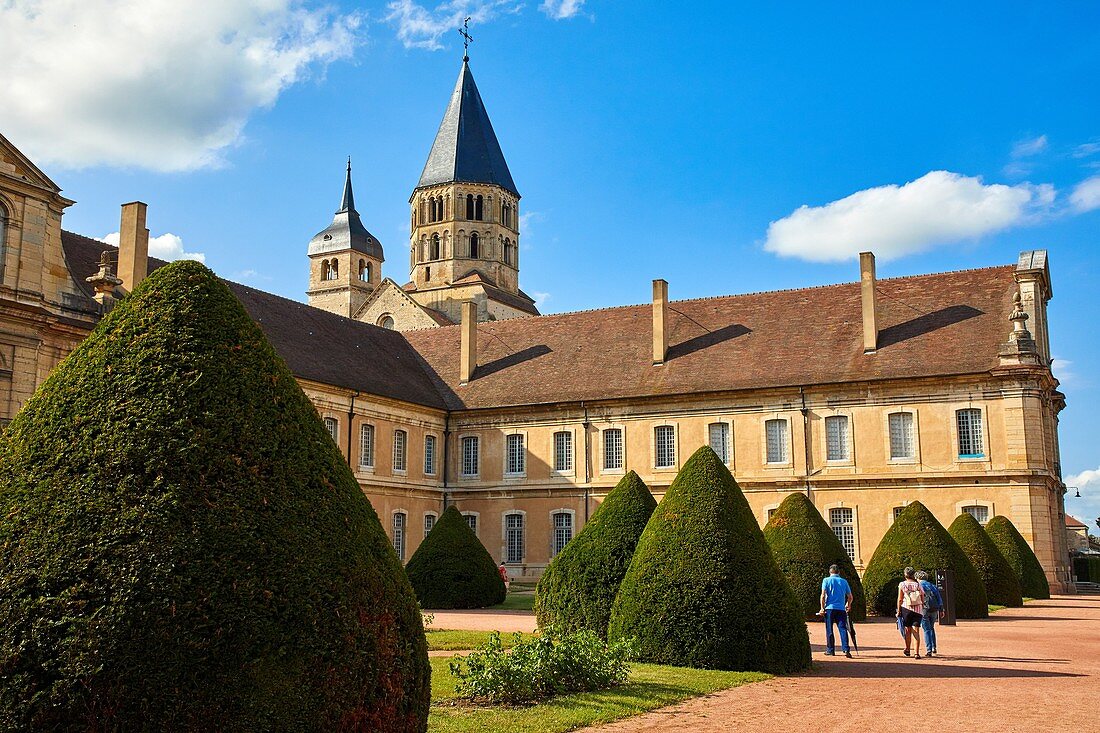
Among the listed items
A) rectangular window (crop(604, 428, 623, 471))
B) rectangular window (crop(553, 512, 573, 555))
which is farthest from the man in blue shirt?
rectangular window (crop(553, 512, 573, 555))

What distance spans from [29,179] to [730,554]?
64.0 feet

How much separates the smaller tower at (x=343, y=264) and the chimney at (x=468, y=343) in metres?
41.2

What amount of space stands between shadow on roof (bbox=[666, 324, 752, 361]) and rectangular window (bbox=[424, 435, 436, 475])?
8309mm

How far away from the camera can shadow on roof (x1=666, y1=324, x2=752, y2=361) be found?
34438mm

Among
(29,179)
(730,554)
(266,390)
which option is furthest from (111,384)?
(29,179)

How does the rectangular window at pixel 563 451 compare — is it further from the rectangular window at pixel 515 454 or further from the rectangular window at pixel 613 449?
the rectangular window at pixel 613 449

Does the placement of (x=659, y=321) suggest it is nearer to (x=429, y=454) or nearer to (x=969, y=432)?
(x=429, y=454)

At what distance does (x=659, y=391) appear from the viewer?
33.2 meters

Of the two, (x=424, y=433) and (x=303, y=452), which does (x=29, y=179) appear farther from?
(x=303, y=452)

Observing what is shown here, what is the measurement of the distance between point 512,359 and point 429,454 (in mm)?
4493

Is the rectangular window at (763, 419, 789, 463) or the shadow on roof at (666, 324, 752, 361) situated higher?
the shadow on roof at (666, 324, 752, 361)

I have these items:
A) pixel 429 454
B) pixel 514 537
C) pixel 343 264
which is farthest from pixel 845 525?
pixel 343 264

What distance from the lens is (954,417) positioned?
29.9 meters

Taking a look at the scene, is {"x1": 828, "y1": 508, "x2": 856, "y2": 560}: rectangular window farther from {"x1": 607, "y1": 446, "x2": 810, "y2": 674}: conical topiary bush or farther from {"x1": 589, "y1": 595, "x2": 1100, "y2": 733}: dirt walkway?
{"x1": 607, "y1": 446, "x2": 810, "y2": 674}: conical topiary bush
